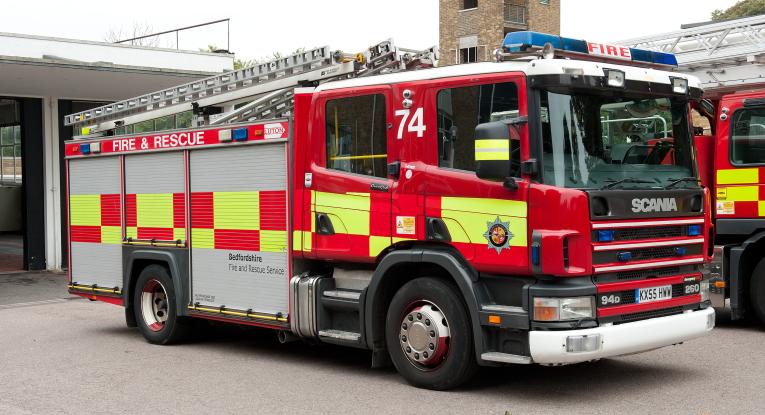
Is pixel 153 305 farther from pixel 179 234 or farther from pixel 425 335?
pixel 425 335

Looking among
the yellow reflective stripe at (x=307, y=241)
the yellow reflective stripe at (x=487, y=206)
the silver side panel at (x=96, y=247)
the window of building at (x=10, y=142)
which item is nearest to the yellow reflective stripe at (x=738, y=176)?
the yellow reflective stripe at (x=487, y=206)

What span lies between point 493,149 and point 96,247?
620cm

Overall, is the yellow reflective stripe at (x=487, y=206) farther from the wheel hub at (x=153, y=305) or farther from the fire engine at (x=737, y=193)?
the wheel hub at (x=153, y=305)

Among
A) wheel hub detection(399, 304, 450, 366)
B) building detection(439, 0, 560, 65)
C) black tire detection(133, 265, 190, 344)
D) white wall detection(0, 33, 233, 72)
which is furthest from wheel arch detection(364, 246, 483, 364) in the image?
building detection(439, 0, 560, 65)

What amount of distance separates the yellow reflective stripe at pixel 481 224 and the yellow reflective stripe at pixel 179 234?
3.65 m

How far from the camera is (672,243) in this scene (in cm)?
730

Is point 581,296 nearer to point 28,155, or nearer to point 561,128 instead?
point 561,128

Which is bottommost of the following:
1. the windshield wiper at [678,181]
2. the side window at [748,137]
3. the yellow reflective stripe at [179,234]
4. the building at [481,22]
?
the yellow reflective stripe at [179,234]

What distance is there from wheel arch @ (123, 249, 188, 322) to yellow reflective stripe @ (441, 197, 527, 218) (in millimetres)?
3776

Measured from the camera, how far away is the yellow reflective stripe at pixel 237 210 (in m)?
9.07

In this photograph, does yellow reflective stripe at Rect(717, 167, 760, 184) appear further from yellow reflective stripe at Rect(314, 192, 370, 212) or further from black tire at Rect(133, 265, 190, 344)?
black tire at Rect(133, 265, 190, 344)

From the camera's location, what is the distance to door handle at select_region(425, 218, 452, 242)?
7.33 meters

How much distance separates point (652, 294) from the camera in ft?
23.7

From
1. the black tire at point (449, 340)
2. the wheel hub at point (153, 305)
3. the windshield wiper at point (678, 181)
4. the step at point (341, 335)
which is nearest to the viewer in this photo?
the black tire at point (449, 340)
